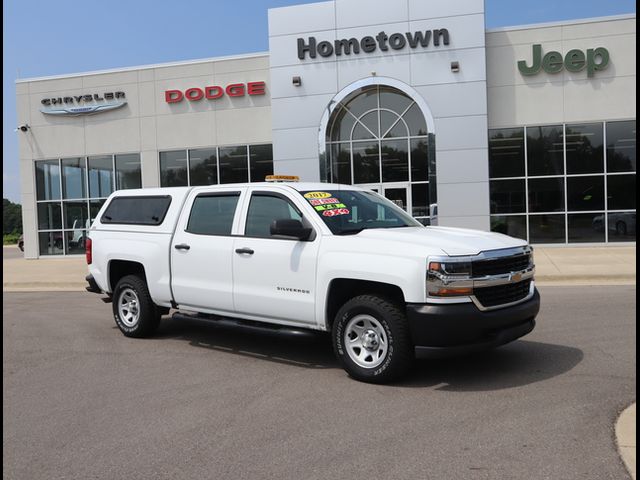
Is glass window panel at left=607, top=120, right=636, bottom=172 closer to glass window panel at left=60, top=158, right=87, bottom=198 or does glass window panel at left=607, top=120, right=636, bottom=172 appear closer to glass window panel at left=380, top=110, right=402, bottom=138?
glass window panel at left=380, top=110, right=402, bottom=138

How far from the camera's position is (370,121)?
831 inches

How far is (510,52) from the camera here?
20.1 m

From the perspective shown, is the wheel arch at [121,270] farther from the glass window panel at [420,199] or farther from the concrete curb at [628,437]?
the glass window panel at [420,199]

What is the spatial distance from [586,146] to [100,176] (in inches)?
715

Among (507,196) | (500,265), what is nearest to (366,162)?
(507,196)

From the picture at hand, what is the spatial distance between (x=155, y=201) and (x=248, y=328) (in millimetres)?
2471

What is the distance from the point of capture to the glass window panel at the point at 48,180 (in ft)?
81.6

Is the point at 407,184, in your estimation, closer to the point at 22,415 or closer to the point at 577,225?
the point at 577,225

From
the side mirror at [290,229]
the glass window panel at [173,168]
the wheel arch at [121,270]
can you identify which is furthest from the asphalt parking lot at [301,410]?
the glass window panel at [173,168]

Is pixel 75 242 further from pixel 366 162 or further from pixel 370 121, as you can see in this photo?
pixel 370 121

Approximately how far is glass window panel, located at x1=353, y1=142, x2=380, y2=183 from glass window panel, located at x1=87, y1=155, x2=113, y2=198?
999 centimetres

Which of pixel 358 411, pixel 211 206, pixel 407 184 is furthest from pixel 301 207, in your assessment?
pixel 407 184

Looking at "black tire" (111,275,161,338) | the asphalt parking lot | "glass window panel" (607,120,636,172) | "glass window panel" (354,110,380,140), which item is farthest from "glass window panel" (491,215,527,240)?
"black tire" (111,275,161,338)

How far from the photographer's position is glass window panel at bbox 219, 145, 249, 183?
74.0ft
